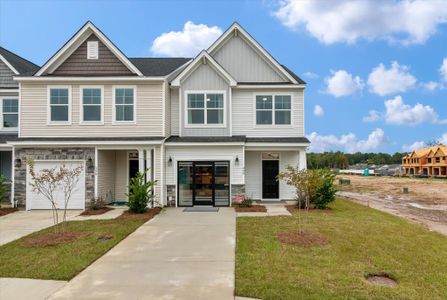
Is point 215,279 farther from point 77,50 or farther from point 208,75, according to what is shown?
point 77,50

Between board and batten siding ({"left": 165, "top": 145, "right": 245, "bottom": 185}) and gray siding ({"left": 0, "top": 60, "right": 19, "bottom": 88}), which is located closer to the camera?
board and batten siding ({"left": 165, "top": 145, "right": 245, "bottom": 185})

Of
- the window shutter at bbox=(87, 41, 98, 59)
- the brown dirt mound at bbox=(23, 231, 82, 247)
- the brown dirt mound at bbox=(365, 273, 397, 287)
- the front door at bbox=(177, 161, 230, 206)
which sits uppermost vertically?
the window shutter at bbox=(87, 41, 98, 59)

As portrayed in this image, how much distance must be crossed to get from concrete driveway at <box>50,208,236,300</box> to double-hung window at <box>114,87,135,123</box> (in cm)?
668

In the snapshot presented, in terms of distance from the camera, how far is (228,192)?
15773 mm

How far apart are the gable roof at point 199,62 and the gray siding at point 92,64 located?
7.72ft

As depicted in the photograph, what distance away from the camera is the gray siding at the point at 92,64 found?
51.8ft

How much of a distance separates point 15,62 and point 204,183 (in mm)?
13502

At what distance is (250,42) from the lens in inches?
706

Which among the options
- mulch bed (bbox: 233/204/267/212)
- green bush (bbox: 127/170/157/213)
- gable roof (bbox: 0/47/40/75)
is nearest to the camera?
green bush (bbox: 127/170/157/213)

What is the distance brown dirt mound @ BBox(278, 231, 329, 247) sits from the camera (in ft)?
28.1

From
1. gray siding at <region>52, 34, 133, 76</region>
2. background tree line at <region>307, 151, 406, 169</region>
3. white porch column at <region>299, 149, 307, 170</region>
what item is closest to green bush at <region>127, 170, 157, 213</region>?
gray siding at <region>52, 34, 133, 76</region>

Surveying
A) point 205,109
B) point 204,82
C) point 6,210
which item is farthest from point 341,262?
point 6,210

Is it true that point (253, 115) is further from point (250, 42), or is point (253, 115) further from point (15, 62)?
point (15, 62)

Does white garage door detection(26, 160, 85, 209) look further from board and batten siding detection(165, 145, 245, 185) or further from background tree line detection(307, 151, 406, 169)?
background tree line detection(307, 151, 406, 169)
